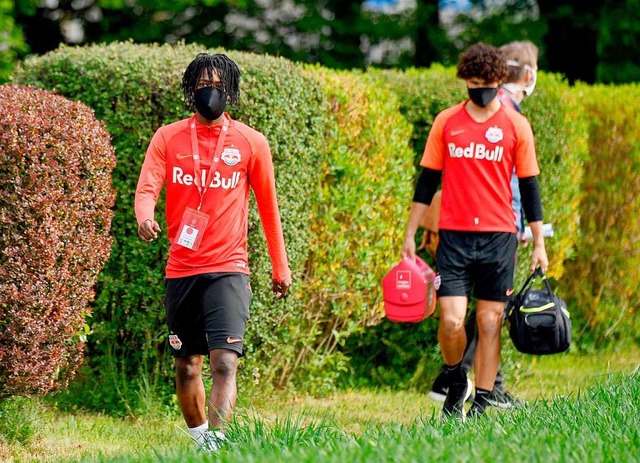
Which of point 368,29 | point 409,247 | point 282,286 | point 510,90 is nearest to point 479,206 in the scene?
point 409,247

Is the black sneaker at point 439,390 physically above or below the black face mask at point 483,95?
below

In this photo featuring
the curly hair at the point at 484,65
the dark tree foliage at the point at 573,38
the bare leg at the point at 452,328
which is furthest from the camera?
the dark tree foliage at the point at 573,38

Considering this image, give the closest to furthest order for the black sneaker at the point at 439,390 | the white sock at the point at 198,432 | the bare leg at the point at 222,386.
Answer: the bare leg at the point at 222,386 → the white sock at the point at 198,432 → the black sneaker at the point at 439,390

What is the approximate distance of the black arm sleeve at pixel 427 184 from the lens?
6402mm

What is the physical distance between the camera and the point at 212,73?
521cm

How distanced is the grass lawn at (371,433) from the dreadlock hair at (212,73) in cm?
159

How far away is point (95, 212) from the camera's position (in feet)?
18.1

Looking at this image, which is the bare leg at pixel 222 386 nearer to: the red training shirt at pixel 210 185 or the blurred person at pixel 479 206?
the red training shirt at pixel 210 185

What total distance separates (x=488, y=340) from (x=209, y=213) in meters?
2.13

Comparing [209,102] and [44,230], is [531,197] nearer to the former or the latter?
[209,102]

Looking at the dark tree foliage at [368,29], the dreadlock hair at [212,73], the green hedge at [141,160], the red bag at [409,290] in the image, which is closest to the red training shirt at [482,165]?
the red bag at [409,290]

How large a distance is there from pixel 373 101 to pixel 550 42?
11054 millimetres

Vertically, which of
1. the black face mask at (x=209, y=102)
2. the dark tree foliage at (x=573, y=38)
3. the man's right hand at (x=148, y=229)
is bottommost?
the man's right hand at (x=148, y=229)

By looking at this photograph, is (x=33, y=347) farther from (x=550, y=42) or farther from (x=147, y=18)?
(x=550, y=42)
